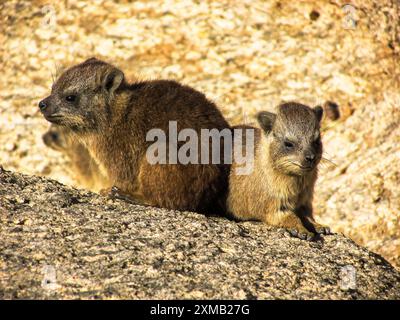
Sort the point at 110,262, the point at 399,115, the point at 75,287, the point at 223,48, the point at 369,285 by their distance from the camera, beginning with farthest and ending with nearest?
1. the point at 223,48
2. the point at 399,115
3. the point at 369,285
4. the point at 110,262
5. the point at 75,287

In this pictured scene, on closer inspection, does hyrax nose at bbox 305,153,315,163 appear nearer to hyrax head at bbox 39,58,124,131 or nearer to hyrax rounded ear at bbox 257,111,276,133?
hyrax rounded ear at bbox 257,111,276,133

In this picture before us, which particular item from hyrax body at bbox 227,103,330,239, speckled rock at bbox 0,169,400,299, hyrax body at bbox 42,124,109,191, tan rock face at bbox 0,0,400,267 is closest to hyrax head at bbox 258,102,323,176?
hyrax body at bbox 227,103,330,239

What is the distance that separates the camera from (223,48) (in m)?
9.21

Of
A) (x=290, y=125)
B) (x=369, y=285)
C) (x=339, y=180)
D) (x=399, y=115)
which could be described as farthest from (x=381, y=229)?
(x=369, y=285)

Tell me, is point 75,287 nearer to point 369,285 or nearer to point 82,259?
point 82,259

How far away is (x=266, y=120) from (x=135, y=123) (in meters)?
1.31

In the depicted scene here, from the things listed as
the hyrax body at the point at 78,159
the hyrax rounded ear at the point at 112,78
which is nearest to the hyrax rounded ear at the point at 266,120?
the hyrax rounded ear at the point at 112,78

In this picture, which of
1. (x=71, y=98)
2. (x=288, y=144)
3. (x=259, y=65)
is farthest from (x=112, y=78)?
(x=259, y=65)

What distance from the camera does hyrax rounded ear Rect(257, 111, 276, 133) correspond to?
6.43 metres

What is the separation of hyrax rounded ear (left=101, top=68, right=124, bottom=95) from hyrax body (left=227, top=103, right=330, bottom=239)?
145 cm

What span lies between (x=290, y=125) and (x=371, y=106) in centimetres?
279

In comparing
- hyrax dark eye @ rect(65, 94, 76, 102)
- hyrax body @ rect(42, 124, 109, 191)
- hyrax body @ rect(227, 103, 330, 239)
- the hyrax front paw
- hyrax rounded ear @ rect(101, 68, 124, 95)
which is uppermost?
hyrax rounded ear @ rect(101, 68, 124, 95)

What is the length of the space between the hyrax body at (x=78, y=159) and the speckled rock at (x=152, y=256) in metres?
2.01

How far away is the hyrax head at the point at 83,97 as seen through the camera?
6430 mm
